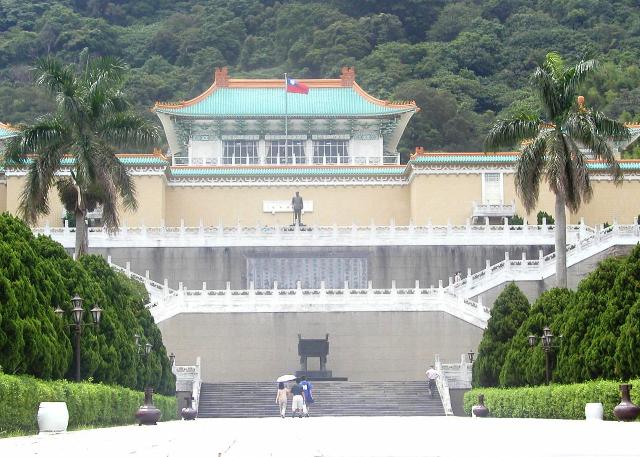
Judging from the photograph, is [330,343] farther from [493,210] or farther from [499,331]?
[493,210]

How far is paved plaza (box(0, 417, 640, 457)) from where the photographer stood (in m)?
15.3

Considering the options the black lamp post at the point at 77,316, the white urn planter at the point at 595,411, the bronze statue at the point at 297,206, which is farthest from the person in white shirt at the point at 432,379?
the white urn planter at the point at 595,411

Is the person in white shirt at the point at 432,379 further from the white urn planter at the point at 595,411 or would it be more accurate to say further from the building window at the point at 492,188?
the building window at the point at 492,188

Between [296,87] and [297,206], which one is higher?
[296,87]

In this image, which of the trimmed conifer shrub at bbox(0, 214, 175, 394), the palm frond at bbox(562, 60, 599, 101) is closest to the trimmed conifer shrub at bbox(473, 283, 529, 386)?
the palm frond at bbox(562, 60, 599, 101)

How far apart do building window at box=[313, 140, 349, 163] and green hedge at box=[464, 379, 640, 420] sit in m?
33.0

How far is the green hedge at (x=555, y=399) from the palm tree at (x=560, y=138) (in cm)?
797

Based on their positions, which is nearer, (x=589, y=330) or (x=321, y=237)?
(x=589, y=330)

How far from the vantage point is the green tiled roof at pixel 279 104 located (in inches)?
2586

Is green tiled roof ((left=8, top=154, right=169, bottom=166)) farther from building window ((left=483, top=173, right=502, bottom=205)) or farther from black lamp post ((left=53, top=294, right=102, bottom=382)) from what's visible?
black lamp post ((left=53, top=294, right=102, bottom=382))

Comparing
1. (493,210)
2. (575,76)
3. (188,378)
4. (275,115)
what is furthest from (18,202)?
(575,76)

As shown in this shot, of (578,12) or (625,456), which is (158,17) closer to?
(578,12)

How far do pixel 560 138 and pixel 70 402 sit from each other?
2037 cm

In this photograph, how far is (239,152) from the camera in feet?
218
